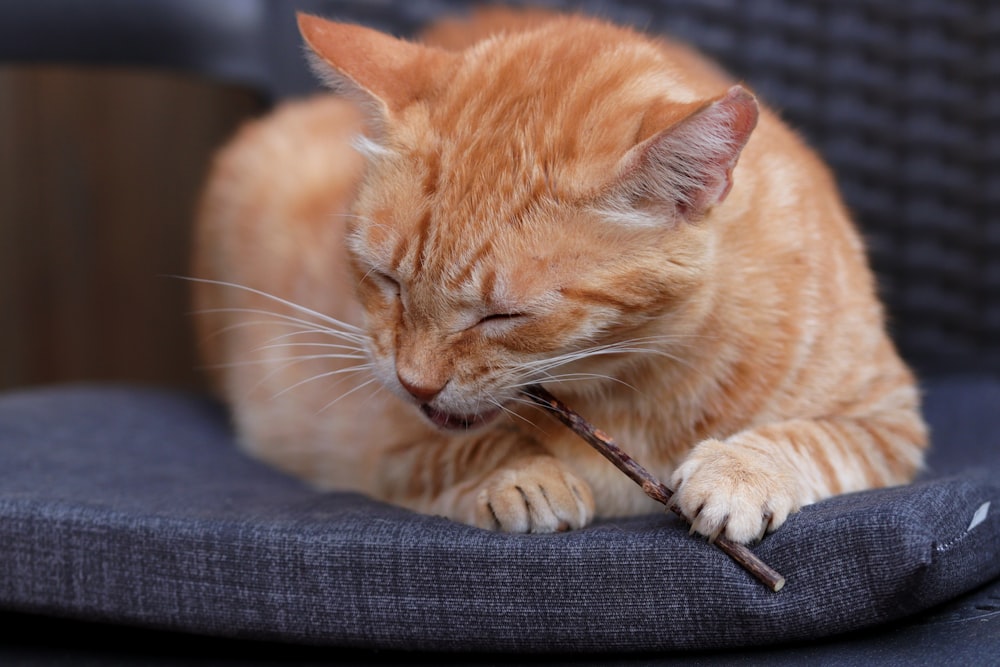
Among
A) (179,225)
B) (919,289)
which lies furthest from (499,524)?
(179,225)

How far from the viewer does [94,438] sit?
1.78m

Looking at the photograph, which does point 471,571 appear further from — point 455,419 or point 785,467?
point 785,467

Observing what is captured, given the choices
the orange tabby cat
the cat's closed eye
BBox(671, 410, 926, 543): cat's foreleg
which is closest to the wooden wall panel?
the orange tabby cat

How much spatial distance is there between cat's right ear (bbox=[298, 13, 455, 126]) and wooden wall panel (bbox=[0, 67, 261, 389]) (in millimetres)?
1265

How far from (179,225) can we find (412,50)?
1441 mm

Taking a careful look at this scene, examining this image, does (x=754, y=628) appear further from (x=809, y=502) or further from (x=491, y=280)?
(x=491, y=280)

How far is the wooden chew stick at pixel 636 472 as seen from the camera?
3.40 feet

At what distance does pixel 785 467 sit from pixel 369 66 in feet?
2.44

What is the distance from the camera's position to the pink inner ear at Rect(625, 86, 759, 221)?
1052 millimetres

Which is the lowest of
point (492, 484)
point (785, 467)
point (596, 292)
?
point (492, 484)

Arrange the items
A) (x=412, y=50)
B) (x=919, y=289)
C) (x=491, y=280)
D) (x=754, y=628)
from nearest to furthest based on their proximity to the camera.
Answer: (x=754, y=628), (x=491, y=280), (x=412, y=50), (x=919, y=289)

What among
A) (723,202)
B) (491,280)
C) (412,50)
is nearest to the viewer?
(491,280)

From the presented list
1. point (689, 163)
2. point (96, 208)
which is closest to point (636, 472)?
point (689, 163)

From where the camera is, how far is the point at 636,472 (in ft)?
3.70
